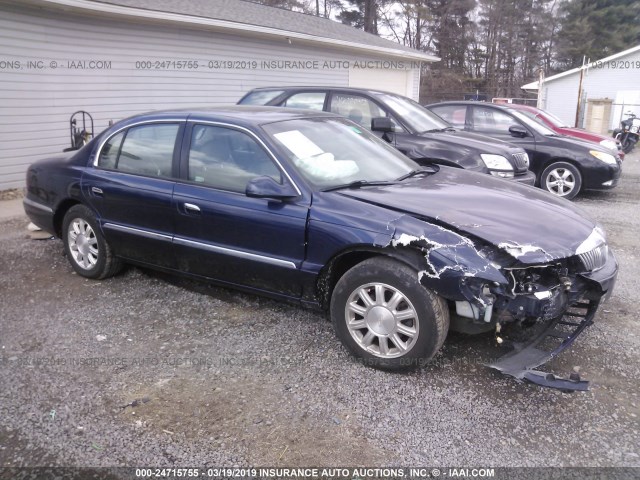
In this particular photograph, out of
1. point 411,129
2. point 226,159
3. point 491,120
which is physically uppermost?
point 491,120

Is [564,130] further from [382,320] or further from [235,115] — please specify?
[382,320]

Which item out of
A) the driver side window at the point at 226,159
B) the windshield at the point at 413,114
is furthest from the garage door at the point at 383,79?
the driver side window at the point at 226,159

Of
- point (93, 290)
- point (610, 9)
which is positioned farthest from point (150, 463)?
point (610, 9)

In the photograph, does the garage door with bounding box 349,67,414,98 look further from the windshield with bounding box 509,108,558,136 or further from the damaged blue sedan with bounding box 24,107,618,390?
the damaged blue sedan with bounding box 24,107,618,390

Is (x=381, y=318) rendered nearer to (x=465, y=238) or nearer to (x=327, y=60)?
(x=465, y=238)

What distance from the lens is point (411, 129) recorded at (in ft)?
23.2

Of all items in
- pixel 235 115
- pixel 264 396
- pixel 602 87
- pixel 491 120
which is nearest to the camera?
pixel 264 396

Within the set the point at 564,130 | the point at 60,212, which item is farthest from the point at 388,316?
the point at 564,130

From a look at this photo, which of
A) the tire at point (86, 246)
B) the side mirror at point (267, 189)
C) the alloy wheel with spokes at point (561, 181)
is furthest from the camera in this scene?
the alloy wheel with spokes at point (561, 181)

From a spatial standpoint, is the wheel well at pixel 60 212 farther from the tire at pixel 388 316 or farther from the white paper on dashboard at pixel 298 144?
the tire at pixel 388 316

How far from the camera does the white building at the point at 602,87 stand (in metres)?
27.8

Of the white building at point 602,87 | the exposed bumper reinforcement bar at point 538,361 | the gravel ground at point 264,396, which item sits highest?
the white building at point 602,87

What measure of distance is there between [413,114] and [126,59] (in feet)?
19.9

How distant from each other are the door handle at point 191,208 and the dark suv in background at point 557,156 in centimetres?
667
